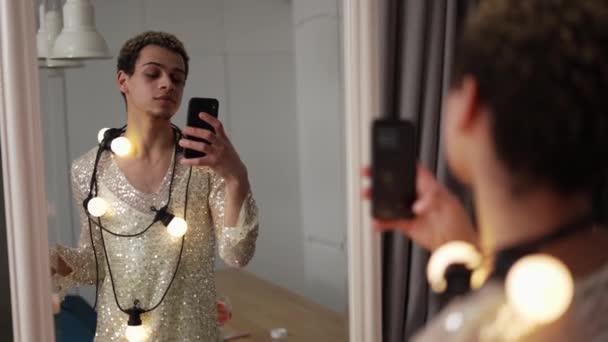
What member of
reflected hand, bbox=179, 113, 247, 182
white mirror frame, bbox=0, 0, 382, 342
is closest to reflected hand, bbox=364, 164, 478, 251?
reflected hand, bbox=179, 113, 247, 182

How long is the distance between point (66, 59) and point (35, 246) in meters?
0.21

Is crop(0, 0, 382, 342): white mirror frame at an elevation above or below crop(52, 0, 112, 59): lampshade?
below

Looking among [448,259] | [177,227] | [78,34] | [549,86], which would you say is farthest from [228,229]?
[549,86]

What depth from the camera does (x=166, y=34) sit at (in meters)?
0.82

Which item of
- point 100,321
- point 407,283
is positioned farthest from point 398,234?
point 100,321

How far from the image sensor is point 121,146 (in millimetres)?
823

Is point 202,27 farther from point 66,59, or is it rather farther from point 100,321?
point 100,321

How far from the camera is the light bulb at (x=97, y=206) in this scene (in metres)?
0.83

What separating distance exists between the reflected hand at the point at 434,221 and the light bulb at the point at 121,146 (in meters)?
0.33

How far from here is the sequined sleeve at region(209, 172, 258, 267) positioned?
86cm

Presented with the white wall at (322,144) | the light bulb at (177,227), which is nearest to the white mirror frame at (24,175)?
the light bulb at (177,227)

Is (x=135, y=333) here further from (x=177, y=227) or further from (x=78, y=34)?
(x=78, y=34)

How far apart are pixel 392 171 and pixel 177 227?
1.12 feet

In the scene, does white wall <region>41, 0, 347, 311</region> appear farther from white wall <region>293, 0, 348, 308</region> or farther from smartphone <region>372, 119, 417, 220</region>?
smartphone <region>372, 119, 417, 220</region>
